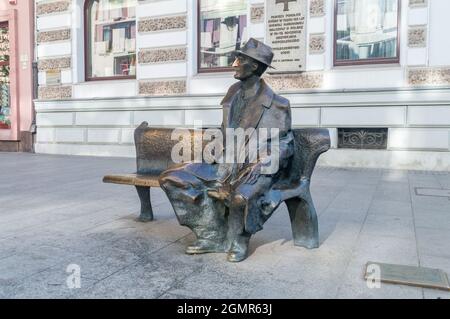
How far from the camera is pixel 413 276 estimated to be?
335cm

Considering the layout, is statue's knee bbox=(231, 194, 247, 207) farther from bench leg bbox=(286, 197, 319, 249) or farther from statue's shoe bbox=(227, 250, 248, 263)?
bench leg bbox=(286, 197, 319, 249)

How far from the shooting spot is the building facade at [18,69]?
14117 mm

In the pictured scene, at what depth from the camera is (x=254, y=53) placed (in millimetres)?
3893

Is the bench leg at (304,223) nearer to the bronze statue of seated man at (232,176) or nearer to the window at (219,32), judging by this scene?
the bronze statue of seated man at (232,176)

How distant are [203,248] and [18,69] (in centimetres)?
1261

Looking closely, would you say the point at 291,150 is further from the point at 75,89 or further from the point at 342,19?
the point at 75,89

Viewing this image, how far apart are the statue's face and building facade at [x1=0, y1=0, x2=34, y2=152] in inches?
459

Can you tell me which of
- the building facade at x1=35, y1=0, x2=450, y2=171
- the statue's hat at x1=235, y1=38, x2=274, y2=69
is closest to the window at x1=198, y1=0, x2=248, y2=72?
the building facade at x1=35, y1=0, x2=450, y2=171

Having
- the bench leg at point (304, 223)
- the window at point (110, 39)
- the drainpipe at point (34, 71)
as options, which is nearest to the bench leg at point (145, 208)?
the bench leg at point (304, 223)

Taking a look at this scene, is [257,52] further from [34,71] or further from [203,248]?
[34,71]

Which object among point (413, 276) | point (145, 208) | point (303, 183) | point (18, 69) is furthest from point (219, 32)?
point (413, 276)

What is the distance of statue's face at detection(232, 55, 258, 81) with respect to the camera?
3.92 metres
